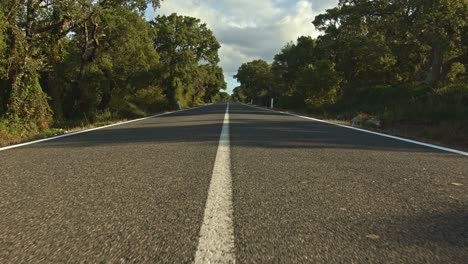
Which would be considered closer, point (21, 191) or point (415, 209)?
point (415, 209)

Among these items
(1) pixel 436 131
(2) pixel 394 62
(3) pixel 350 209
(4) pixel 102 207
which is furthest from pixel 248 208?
(2) pixel 394 62

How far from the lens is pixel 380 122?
49.4 ft

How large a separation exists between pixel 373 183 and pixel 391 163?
1246 millimetres

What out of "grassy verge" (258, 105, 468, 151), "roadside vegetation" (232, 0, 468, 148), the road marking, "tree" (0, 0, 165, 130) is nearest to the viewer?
the road marking

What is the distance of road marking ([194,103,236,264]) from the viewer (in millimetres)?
1854

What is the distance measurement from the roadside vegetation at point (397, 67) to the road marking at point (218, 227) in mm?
9572

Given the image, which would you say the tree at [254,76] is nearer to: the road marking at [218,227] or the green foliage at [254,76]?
the green foliage at [254,76]

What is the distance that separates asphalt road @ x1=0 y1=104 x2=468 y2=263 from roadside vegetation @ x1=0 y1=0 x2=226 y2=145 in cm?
613

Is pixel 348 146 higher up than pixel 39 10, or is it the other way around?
pixel 39 10

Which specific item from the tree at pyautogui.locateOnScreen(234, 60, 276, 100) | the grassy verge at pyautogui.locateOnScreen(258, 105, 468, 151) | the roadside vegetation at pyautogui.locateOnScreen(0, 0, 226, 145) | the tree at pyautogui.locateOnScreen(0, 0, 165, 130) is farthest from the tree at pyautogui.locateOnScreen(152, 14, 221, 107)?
the tree at pyautogui.locateOnScreen(234, 60, 276, 100)

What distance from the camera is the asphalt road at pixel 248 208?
191 centimetres

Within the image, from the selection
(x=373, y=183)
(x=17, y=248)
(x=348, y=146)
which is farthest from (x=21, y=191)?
(x=348, y=146)

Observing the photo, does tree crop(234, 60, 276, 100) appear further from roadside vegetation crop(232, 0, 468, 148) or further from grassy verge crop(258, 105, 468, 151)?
grassy verge crop(258, 105, 468, 151)

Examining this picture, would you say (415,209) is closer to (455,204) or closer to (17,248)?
(455,204)
